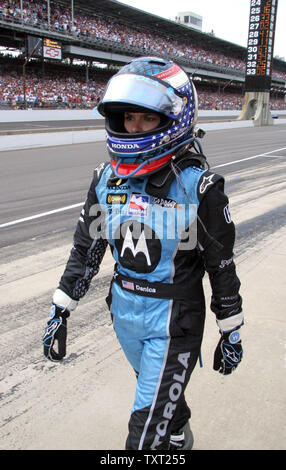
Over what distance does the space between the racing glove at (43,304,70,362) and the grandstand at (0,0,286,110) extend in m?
28.7

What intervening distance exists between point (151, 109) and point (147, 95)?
6 centimetres

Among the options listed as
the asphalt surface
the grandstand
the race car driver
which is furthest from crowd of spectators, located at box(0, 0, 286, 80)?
the race car driver

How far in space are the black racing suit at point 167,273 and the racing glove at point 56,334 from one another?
303 millimetres

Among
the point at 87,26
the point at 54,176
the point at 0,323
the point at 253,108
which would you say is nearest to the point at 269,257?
the point at 0,323

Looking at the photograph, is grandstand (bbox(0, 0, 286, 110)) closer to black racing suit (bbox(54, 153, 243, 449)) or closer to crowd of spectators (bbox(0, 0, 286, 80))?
crowd of spectators (bbox(0, 0, 286, 80))

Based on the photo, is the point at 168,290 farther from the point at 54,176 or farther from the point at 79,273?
the point at 54,176

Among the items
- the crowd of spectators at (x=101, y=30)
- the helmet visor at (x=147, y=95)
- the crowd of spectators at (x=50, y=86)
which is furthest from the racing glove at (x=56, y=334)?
the crowd of spectators at (x=101, y=30)

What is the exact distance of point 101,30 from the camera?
42438 mm

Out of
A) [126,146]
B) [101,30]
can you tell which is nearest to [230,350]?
[126,146]

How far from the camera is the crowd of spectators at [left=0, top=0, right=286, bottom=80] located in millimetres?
33625

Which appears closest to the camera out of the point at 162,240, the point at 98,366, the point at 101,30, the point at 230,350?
the point at 162,240

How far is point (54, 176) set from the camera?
33.2ft

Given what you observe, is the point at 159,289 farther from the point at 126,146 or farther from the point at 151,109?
the point at 151,109
